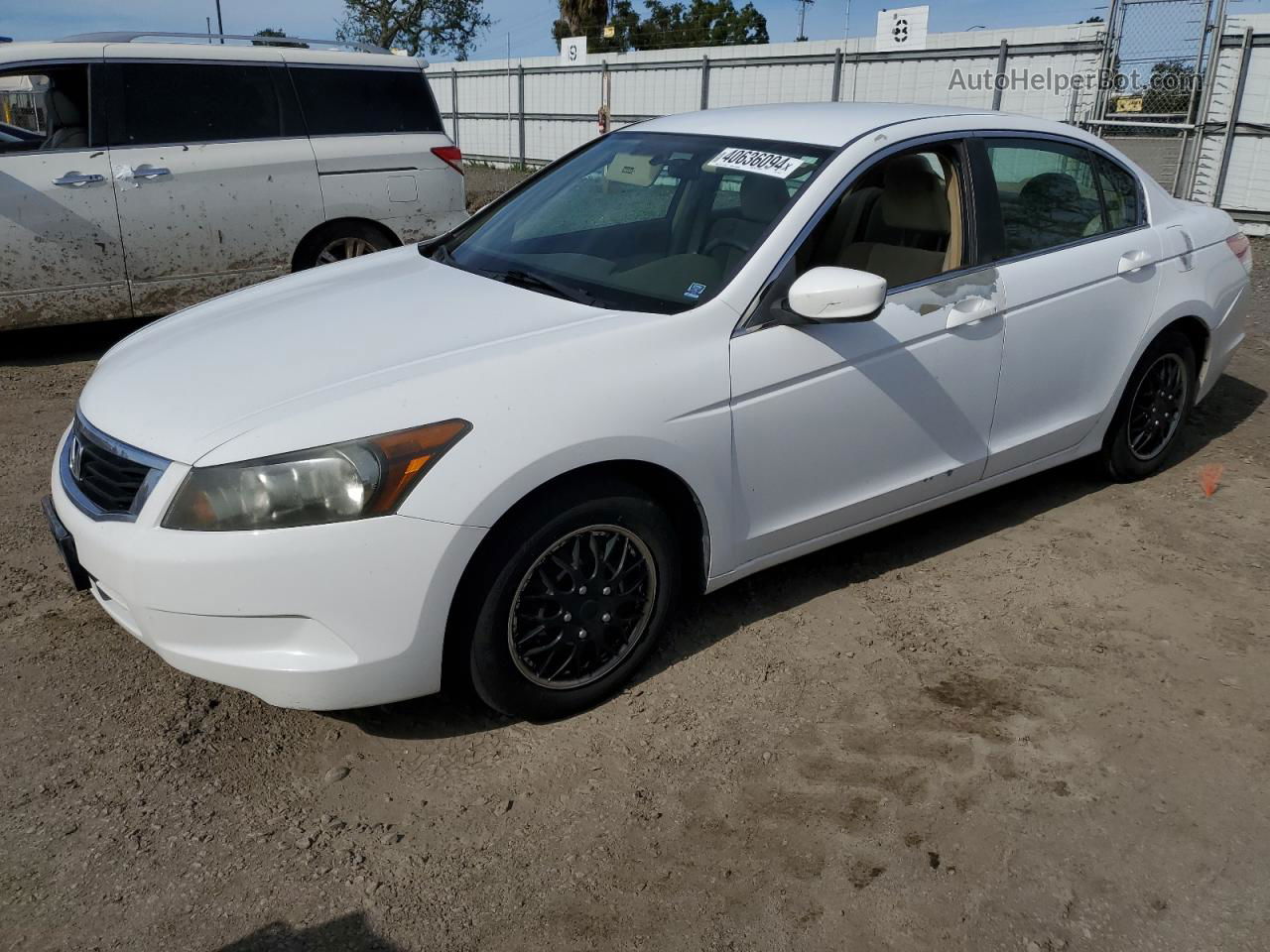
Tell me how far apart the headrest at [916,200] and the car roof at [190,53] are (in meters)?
5.20

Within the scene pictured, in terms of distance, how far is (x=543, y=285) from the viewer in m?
3.51

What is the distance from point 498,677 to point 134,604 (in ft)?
3.14

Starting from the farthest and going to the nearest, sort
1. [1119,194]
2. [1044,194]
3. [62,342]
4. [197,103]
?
1. [62,342]
2. [197,103]
3. [1119,194]
4. [1044,194]

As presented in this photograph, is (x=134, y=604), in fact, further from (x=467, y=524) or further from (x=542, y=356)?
(x=542, y=356)

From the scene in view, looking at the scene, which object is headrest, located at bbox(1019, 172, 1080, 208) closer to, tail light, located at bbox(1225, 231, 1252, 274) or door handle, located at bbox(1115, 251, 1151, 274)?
door handle, located at bbox(1115, 251, 1151, 274)

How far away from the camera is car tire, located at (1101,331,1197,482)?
15.4 ft

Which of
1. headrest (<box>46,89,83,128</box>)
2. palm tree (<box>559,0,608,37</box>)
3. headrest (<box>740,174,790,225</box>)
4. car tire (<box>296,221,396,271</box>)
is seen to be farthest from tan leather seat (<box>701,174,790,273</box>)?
palm tree (<box>559,0,608,37</box>)

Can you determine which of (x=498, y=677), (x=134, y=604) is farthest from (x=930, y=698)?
(x=134, y=604)

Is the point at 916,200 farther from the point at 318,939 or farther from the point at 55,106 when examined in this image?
the point at 55,106

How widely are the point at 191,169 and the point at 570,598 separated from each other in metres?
5.25

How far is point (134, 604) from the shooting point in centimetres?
272

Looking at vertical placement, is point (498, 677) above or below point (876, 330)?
below

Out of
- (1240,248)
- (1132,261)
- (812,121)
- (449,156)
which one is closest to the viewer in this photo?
(812,121)

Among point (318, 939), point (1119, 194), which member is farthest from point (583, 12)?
point (318, 939)
